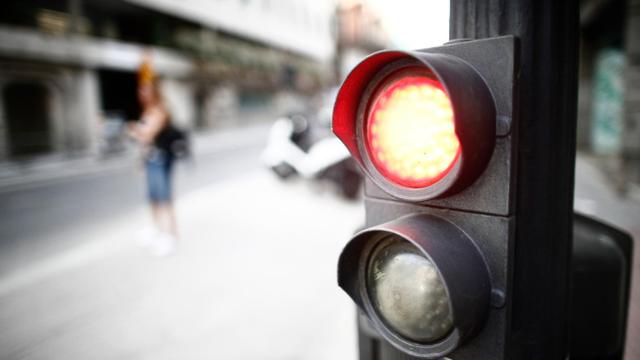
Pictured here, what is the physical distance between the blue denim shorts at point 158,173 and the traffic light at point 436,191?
14.9 feet

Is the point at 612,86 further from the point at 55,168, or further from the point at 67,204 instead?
the point at 55,168

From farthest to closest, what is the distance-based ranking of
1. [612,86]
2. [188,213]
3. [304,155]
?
1. [612,86]
2. [304,155]
3. [188,213]

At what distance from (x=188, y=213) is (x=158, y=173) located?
2.03 metres

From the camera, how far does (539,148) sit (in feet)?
2.81

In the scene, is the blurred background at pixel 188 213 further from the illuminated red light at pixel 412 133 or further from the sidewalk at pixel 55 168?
the illuminated red light at pixel 412 133

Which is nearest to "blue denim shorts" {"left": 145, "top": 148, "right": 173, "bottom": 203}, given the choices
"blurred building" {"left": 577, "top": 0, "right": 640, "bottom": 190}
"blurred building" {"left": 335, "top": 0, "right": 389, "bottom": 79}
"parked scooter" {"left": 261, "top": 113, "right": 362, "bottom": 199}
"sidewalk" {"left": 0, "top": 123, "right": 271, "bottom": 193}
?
"parked scooter" {"left": 261, "top": 113, "right": 362, "bottom": 199}

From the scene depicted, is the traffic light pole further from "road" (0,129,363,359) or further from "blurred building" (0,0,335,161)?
"blurred building" (0,0,335,161)

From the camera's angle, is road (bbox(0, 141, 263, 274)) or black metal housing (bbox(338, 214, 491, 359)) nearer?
black metal housing (bbox(338, 214, 491, 359))

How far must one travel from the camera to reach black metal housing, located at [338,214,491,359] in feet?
2.65

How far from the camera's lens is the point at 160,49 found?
2672cm

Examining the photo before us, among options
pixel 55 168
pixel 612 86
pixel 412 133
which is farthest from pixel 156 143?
pixel 55 168

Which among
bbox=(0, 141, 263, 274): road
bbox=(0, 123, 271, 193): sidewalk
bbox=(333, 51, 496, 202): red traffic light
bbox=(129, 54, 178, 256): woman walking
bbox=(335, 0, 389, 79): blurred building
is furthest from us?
bbox=(335, 0, 389, 79): blurred building

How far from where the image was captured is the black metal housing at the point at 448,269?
0.81 m

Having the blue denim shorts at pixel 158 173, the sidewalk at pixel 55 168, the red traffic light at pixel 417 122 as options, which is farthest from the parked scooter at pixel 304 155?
the sidewalk at pixel 55 168
